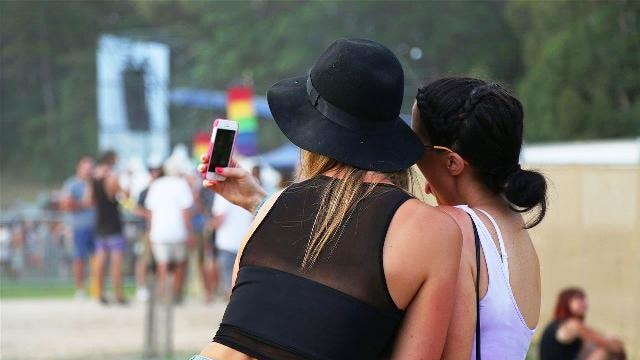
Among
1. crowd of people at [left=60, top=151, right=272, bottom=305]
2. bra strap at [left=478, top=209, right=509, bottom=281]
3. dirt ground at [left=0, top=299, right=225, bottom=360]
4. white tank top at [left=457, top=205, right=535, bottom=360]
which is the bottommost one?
dirt ground at [left=0, top=299, right=225, bottom=360]

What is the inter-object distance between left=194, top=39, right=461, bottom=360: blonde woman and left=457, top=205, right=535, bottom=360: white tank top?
19 centimetres

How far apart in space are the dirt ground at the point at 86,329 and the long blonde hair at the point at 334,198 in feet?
23.7

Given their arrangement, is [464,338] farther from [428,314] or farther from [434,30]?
[434,30]

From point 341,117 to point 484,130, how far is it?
0.34m

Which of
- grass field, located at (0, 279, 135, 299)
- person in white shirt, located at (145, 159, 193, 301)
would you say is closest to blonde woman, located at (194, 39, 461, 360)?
person in white shirt, located at (145, 159, 193, 301)

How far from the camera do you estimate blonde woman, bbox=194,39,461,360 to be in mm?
2186

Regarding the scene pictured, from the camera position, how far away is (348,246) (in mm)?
2207

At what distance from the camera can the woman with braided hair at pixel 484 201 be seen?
7.82ft

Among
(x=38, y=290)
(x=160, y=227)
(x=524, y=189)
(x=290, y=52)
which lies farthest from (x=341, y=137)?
(x=290, y=52)

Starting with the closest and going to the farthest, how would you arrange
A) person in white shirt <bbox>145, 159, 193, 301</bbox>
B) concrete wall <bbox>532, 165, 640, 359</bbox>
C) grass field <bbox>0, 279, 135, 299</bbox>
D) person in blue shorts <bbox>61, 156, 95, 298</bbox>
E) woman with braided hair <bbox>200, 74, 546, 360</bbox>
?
1. woman with braided hair <bbox>200, 74, 546, 360</bbox>
2. concrete wall <bbox>532, 165, 640, 359</bbox>
3. person in white shirt <bbox>145, 159, 193, 301</bbox>
4. person in blue shorts <bbox>61, 156, 95, 298</bbox>
5. grass field <bbox>0, 279, 135, 299</bbox>

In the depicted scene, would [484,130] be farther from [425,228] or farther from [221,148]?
[221,148]

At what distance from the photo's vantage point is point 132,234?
1914cm

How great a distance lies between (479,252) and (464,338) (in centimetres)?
19

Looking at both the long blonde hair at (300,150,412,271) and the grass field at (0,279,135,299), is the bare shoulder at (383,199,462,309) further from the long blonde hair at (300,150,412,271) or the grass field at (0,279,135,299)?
the grass field at (0,279,135,299)
